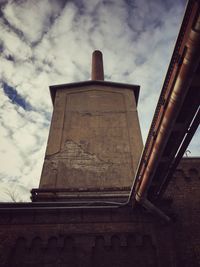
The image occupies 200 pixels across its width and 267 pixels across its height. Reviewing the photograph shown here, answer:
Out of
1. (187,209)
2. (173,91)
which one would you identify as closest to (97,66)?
(187,209)

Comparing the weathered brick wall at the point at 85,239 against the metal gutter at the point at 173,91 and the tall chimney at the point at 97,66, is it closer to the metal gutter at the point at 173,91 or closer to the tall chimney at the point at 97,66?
the metal gutter at the point at 173,91

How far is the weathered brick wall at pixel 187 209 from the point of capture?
16.1 feet

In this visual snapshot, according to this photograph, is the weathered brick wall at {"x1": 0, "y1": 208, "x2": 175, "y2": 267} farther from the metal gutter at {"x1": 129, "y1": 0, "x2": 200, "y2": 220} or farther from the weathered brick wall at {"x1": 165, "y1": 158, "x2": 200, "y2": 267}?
the metal gutter at {"x1": 129, "y1": 0, "x2": 200, "y2": 220}

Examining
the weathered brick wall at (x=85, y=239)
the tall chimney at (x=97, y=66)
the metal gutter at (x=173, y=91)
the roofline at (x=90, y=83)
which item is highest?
the tall chimney at (x=97, y=66)

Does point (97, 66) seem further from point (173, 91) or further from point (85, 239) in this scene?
point (173, 91)

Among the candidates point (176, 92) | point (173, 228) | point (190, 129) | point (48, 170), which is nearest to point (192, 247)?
point (173, 228)

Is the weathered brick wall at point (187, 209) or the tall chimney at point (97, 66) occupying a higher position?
the tall chimney at point (97, 66)

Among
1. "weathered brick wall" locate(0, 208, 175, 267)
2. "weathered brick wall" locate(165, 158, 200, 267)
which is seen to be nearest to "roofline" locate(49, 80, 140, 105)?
"weathered brick wall" locate(165, 158, 200, 267)

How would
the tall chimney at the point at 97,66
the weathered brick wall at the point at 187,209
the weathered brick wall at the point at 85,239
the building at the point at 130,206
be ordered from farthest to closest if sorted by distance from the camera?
the tall chimney at the point at 97,66 < the weathered brick wall at the point at 187,209 < the weathered brick wall at the point at 85,239 < the building at the point at 130,206

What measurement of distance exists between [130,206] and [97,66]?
12.0 m

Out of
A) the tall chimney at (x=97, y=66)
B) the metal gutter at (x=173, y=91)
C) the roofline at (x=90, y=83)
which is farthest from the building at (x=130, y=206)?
the tall chimney at (x=97, y=66)

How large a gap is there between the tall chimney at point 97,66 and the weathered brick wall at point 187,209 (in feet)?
30.9

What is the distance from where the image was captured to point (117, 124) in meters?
9.36

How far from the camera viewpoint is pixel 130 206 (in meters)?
5.50
